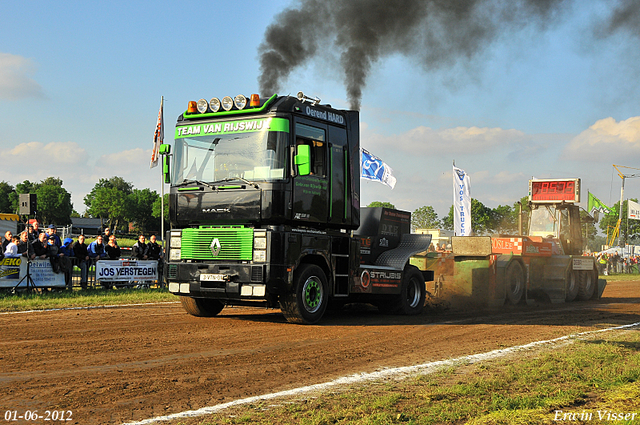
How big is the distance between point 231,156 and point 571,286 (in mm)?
13323

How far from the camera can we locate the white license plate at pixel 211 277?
10539 mm

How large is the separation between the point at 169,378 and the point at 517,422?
3.43 meters

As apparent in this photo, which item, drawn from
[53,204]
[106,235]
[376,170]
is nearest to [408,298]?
[106,235]

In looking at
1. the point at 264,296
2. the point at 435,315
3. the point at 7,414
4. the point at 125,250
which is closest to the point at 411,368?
the point at 264,296

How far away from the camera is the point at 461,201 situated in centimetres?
2730

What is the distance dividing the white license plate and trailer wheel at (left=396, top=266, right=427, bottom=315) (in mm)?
4347

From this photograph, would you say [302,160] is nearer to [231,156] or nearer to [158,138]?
[231,156]

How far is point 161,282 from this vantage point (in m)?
20.2

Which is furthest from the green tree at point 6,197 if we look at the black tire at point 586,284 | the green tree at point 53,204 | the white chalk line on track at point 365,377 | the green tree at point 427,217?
the white chalk line on track at point 365,377

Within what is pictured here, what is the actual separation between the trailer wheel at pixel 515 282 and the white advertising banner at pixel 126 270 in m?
10.7

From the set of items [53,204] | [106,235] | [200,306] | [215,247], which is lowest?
[200,306]

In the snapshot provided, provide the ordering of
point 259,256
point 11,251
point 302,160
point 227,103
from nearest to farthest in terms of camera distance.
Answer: point 259,256 < point 302,160 < point 227,103 < point 11,251

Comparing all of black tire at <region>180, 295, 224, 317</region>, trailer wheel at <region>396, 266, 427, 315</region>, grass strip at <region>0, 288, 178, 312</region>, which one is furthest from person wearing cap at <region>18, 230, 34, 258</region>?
trailer wheel at <region>396, 266, 427, 315</region>

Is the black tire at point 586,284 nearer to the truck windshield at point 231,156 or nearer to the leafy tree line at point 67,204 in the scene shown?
the truck windshield at point 231,156
